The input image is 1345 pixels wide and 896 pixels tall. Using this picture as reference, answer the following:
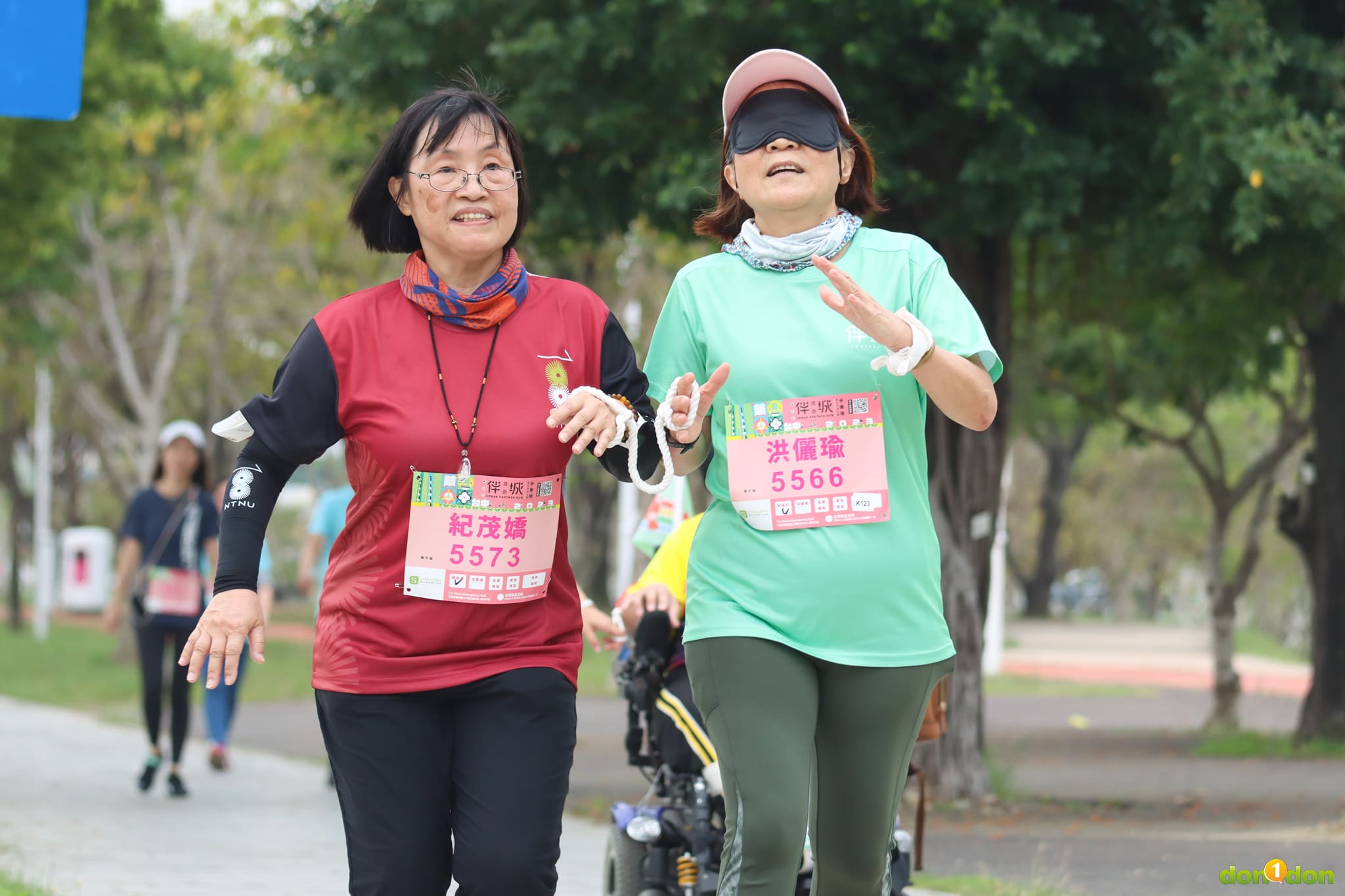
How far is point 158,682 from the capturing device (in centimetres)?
1001

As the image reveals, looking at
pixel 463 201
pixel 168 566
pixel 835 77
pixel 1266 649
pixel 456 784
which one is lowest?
pixel 1266 649

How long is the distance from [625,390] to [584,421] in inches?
11.1

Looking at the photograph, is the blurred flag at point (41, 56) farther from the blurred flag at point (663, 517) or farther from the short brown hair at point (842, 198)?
the blurred flag at point (663, 517)

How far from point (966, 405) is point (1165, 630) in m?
44.9

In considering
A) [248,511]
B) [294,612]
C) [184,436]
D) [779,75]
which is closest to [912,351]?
→ [779,75]

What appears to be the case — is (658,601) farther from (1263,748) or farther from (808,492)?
(1263,748)

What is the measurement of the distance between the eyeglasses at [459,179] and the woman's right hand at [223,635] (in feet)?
3.05

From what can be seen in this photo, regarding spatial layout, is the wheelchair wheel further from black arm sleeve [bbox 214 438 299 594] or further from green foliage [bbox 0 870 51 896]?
black arm sleeve [bbox 214 438 299 594]

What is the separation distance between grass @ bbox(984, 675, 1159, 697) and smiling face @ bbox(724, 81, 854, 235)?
17.8 m

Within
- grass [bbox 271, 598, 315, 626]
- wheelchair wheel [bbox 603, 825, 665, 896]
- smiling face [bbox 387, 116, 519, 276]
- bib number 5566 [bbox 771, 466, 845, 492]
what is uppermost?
smiling face [bbox 387, 116, 519, 276]

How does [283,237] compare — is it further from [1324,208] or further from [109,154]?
[1324,208]

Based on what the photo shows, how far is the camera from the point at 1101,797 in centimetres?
1085

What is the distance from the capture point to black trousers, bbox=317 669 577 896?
3.45 m

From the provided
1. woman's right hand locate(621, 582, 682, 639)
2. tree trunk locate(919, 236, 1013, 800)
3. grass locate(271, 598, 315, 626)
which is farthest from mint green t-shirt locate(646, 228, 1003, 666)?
grass locate(271, 598, 315, 626)
